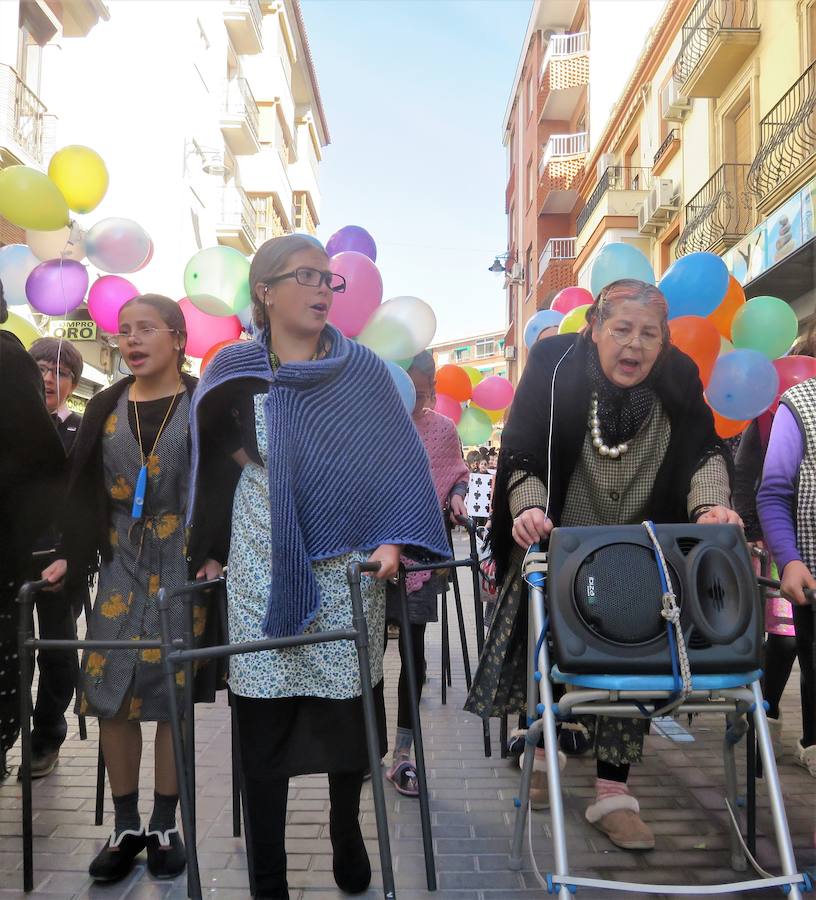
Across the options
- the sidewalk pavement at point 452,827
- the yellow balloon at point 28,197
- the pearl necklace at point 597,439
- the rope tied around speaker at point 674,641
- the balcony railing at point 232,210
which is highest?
Answer: the balcony railing at point 232,210

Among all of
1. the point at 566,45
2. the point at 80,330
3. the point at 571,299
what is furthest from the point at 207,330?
the point at 566,45

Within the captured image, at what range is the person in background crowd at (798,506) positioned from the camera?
3.14 m

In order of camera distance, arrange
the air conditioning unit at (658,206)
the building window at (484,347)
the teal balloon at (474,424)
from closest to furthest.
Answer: the teal balloon at (474,424), the air conditioning unit at (658,206), the building window at (484,347)

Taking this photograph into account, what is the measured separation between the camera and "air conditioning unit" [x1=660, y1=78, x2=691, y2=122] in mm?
17822

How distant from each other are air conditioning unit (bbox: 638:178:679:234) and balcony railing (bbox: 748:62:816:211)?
4.56 meters

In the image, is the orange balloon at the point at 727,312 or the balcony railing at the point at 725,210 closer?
the orange balloon at the point at 727,312

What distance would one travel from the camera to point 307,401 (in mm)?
2768

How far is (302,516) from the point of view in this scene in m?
2.74

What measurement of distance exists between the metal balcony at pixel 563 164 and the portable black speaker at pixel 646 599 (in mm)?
28239

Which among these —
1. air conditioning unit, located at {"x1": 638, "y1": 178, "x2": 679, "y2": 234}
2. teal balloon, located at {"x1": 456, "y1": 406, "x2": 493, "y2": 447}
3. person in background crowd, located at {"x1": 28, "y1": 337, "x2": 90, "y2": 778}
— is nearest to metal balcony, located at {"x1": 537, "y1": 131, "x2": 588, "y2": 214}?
air conditioning unit, located at {"x1": 638, "y1": 178, "x2": 679, "y2": 234}

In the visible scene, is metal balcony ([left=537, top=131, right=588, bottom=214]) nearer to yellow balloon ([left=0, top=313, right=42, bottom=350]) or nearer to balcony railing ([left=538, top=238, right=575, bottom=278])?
balcony railing ([left=538, top=238, right=575, bottom=278])

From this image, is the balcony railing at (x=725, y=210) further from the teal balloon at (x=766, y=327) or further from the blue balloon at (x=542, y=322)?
the teal balloon at (x=766, y=327)

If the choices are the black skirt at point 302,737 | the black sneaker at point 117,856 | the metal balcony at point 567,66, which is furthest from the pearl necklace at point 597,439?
the metal balcony at point 567,66

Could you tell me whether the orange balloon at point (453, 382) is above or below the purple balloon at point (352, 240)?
below
